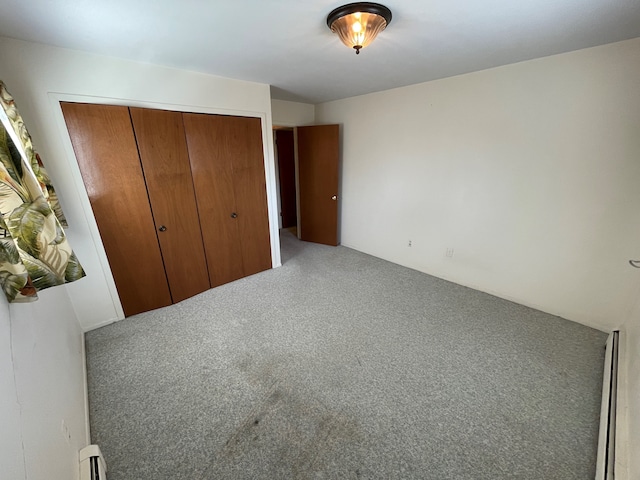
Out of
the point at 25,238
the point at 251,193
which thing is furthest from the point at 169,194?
the point at 25,238

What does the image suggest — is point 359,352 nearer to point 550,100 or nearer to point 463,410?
point 463,410

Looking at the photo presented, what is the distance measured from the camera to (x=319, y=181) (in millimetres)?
3814

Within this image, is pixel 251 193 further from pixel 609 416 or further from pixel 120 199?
pixel 609 416

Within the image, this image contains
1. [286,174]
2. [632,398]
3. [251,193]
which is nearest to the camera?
[632,398]

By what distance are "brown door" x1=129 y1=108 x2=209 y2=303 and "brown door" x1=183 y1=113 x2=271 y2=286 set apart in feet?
0.26

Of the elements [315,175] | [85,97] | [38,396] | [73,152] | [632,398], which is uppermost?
[85,97]

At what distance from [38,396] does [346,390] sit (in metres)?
1.44

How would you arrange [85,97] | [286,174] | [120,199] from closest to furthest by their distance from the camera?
[85,97]
[120,199]
[286,174]

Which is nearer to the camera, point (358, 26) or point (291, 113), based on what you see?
point (358, 26)

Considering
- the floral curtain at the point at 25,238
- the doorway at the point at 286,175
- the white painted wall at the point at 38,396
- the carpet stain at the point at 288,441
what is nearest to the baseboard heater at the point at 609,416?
the carpet stain at the point at 288,441

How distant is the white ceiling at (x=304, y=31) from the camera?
124 cm

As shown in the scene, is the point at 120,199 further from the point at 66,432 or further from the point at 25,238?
the point at 66,432

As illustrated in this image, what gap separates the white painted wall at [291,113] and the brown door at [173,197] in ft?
5.38

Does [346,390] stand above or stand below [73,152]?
below
